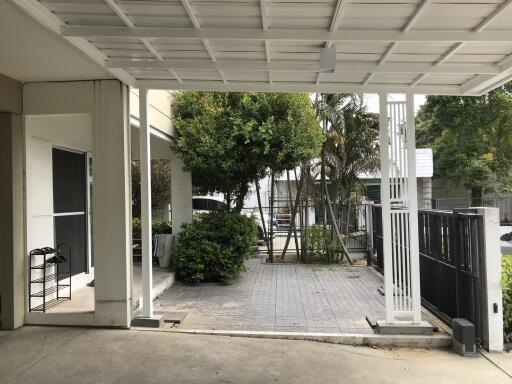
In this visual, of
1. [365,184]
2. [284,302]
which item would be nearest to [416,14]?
[284,302]

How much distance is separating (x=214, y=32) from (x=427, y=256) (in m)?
4.66

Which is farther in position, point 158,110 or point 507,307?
point 158,110

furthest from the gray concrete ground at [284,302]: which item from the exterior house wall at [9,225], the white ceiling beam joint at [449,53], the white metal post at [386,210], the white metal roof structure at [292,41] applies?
the white ceiling beam joint at [449,53]

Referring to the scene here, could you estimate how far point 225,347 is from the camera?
200 inches

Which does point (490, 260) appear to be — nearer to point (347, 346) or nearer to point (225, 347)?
point (347, 346)

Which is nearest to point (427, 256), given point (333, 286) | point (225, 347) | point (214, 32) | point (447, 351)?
point (447, 351)

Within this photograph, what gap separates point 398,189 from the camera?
571 centimetres

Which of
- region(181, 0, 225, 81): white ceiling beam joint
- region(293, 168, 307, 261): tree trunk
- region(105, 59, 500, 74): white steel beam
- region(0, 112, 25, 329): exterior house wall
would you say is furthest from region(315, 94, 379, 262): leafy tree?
region(0, 112, 25, 329): exterior house wall

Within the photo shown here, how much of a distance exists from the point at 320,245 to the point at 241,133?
452cm

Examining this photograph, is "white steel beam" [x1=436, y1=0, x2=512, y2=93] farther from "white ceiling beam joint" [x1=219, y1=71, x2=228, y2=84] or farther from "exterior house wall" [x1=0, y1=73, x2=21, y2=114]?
"exterior house wall" [x1=0, y1=73, x2=21, y2=114]

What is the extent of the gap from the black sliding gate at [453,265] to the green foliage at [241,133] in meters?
3.13

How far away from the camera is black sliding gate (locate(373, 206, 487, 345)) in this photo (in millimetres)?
5016

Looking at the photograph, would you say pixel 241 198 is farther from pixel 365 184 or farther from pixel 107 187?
pixel 365 184

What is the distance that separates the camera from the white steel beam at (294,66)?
488cm
